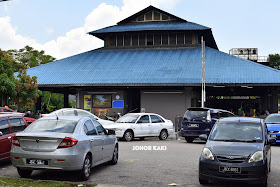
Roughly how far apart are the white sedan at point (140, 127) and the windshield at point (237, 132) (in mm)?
11113

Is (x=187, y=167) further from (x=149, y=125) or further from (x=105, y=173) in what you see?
(x=149, y=125)

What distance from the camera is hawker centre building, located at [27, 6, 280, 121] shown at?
3309 cm

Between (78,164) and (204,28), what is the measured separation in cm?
3306

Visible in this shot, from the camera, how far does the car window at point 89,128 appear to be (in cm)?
1020

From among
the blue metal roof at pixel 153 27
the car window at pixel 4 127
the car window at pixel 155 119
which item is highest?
the blue metal roof at pixel 153 27

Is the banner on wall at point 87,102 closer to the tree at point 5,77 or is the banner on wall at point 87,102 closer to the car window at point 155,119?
the tree at point 5,77

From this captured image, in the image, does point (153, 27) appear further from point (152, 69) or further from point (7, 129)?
point (7, 129)

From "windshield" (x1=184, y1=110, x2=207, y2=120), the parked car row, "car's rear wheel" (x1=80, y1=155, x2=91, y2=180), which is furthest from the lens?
"windshield" (x1=184, y1=110, x2=207, y2=120)

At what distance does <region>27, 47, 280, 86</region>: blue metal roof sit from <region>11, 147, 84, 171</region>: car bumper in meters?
23.4

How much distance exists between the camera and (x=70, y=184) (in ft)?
29.1

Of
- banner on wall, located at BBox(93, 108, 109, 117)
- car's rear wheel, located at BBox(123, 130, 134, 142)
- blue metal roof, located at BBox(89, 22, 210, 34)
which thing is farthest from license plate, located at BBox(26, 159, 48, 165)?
blue metal roof, located at BBox(89, 22, 210, 34)

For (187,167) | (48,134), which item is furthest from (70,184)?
(187,167)

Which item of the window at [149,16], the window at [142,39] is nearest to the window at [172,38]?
the window at [142,39]

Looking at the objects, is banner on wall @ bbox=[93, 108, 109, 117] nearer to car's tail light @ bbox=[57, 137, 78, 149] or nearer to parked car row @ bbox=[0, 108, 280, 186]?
parked car row @ bbox=[0, 108, 280, 186]
